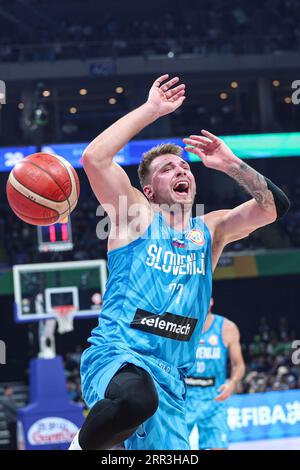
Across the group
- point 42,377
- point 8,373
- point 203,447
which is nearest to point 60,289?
point 42,377

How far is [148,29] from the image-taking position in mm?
25703

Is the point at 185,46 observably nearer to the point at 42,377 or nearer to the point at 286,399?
the point at 286,399

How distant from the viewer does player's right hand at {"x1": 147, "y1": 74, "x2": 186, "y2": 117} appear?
13.7ft

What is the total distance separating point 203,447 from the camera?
792 centimetres

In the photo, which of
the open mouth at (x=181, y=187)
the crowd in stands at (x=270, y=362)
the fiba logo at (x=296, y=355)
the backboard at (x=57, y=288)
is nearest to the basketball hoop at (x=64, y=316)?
the backboard at (x=57, y=288)

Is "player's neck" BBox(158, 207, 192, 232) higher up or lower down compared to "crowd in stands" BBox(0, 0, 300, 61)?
lower down

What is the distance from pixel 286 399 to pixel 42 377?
5.95 meters

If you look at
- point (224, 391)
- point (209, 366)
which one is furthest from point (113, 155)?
point (209, 366)

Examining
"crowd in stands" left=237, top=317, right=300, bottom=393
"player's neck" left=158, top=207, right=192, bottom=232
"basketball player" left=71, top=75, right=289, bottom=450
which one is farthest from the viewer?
"crowd in stands" left=237, top=317, right=300, bottom=393

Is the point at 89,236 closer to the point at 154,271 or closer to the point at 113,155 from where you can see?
the point at 154,271

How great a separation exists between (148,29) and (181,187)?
22.3 meters

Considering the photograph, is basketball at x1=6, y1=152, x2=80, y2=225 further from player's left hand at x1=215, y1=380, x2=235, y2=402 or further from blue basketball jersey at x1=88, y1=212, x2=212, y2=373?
player's left hand at x1=215, y1=380, x2=235, y2=402

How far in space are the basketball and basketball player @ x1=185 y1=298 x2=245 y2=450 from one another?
291cm

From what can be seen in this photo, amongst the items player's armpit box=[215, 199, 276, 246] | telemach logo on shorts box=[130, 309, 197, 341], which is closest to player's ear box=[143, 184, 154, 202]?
player's armpit box=[215, 199, 276, 246]
